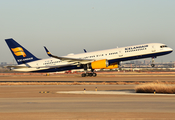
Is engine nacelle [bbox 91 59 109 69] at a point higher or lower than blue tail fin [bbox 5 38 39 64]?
lower

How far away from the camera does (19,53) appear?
203ft

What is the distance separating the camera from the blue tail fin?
201ft

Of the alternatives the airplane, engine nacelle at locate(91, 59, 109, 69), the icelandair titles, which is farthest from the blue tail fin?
the icelandair titles

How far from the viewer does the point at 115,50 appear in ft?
191

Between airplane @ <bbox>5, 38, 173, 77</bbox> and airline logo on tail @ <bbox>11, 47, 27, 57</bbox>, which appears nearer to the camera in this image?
airplane @ <bbox>5, 38, 173, 77</bbox>

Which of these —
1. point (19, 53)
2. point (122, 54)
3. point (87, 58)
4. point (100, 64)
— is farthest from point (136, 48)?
point (19, 53)

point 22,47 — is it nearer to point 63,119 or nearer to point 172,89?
point 172,89

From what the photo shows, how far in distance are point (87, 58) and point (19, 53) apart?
16066mm

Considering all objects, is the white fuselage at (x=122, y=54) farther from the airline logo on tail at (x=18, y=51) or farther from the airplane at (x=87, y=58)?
the airline logo on tail at (x=18, y=51)

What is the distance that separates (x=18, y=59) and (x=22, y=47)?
300 centimetres

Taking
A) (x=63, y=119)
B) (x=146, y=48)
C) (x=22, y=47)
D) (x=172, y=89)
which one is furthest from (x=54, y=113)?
(x=22, y=47)

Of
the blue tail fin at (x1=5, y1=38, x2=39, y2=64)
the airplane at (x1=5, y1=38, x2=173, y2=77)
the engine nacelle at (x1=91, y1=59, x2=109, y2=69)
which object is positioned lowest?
the engine nacelle at (x1=91, y1=59, x2=109, y2=69)

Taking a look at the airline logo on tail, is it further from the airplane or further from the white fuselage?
the white fuselage

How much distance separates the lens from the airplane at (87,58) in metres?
56.0
